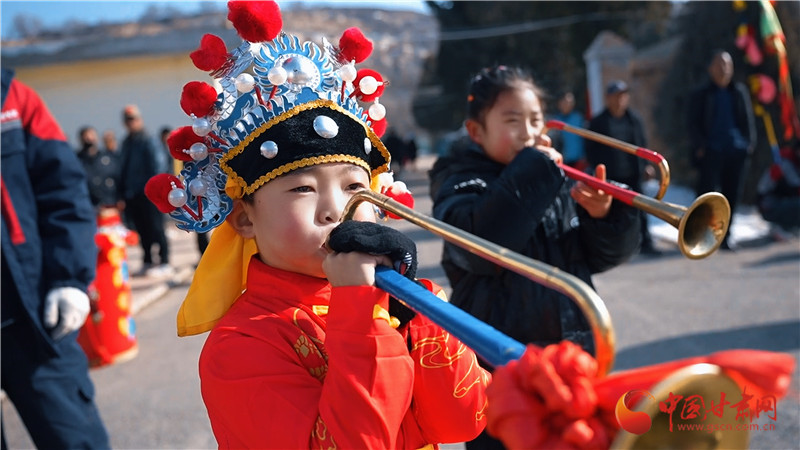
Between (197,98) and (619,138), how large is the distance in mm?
→ 6611

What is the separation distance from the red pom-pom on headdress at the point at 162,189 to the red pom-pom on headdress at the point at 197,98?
0.19 meters

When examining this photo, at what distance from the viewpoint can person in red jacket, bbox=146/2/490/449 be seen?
55.8 inches

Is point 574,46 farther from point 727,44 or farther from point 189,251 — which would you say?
point 189,251

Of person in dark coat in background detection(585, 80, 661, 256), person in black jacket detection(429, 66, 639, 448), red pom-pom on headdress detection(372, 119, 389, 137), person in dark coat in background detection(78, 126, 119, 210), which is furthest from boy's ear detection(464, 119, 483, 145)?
person in dark coat in background detection(78, 126, 119, 210)

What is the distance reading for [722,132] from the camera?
26.9 feet

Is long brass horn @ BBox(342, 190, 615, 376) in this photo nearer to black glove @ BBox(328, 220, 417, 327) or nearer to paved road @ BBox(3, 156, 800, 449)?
black glove @ BBox(328, 220, 417, 327)

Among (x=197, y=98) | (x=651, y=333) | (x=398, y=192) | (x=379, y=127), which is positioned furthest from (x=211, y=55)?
(x=651, y=333)

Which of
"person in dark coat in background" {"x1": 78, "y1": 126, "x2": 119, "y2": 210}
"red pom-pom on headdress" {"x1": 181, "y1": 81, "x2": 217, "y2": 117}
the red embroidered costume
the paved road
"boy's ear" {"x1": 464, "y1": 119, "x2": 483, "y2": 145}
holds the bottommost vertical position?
the paved road

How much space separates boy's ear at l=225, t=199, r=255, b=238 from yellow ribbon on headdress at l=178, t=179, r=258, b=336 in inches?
1.8

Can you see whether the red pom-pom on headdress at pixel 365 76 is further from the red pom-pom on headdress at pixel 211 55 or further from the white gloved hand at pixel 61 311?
the white gloved hand at pixel 61 311

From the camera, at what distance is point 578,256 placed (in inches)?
102

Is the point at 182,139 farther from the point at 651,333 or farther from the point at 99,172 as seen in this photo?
the point at 99,172

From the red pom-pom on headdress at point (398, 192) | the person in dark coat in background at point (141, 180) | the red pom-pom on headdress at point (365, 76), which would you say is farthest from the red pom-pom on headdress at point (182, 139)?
the person in dark coat in background at point (141, 180)

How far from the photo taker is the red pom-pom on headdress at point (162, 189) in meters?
1.86
